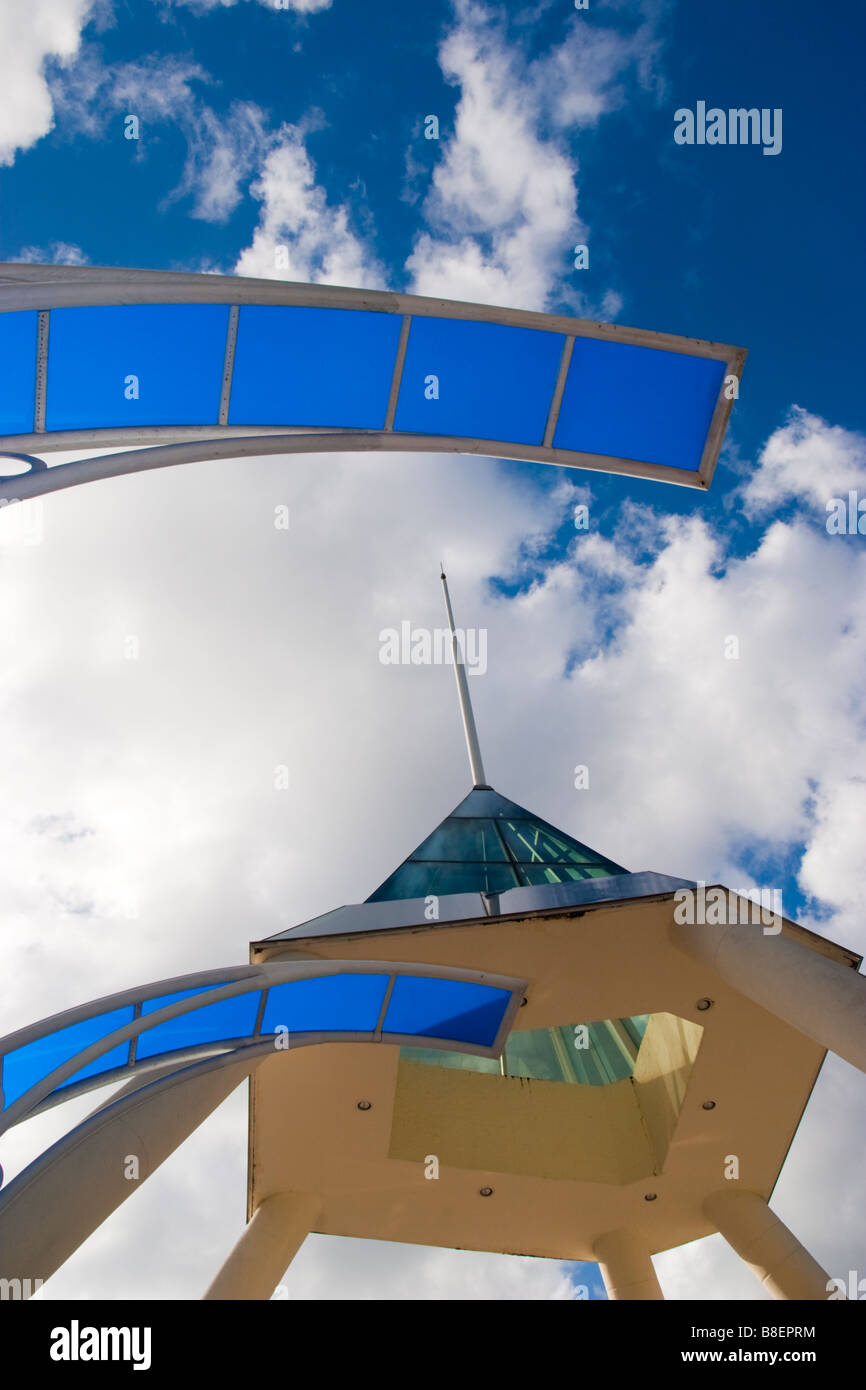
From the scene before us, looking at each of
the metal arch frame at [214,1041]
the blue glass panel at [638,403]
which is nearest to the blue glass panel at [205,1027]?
the metal arch frame at [214,1041]

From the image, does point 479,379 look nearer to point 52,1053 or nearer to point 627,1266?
point 52,1053

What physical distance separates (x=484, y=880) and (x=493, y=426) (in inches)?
338

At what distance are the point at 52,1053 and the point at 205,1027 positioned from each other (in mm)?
2056

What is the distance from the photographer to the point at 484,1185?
51.8 feet

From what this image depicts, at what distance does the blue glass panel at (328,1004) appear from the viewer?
12.4m

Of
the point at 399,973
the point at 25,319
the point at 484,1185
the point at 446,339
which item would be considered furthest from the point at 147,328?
the point at 484,1185

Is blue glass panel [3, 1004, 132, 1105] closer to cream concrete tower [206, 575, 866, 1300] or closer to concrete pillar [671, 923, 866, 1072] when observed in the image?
cream concrete tower [206, 575, 866, 1300]

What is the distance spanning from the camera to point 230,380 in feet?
34.3

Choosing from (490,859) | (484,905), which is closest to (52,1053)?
(484,905)

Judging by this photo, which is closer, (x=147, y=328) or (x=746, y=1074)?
(x=147, y=328)

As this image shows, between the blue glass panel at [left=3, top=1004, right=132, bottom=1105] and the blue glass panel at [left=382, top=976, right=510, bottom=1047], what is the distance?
4.08 m

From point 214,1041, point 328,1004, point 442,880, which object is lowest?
point 214,1041

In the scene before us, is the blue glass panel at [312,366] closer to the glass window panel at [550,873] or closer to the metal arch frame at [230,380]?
the metal arch frame at [230,380]
